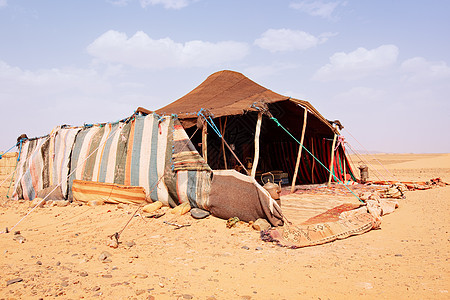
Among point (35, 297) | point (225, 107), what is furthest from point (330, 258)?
point (225, 107)

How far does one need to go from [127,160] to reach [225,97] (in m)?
2.99

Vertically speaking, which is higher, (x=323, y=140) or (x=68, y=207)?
(x=323, y=140)

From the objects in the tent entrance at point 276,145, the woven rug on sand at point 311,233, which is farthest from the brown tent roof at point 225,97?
the woven rug on sand at point 311,233

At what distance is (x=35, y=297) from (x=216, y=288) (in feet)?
4.96

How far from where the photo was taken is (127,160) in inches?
261

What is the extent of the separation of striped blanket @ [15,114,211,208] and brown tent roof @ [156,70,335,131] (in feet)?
1.96

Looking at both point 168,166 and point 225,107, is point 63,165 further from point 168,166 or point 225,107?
point 225,107

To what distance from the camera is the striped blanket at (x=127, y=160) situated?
18.7 ft

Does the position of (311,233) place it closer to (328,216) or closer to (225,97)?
(328,216)

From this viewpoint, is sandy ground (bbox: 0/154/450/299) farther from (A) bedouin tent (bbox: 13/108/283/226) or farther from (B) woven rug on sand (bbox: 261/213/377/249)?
(A) bedouin tent (bbox: 13/108/283/226)

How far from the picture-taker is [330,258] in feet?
11.6

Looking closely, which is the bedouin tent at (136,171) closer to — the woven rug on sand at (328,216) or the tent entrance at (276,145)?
the woven rug on sand at (328,216)

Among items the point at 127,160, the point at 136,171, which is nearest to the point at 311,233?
the point at 136,171

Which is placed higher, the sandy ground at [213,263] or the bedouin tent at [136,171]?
the bedouin tent at [136,171]
